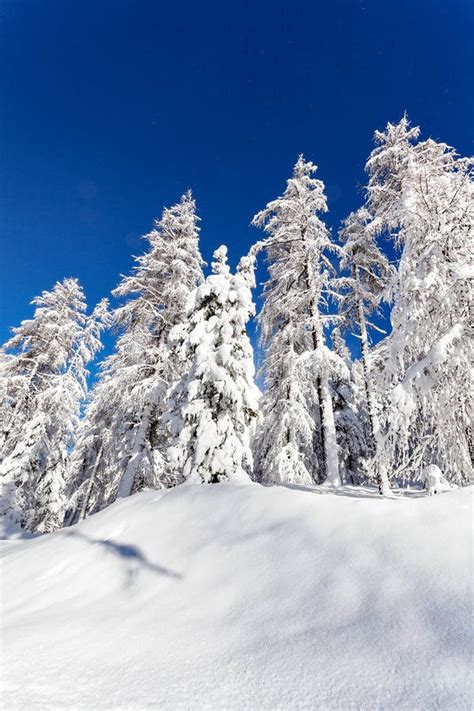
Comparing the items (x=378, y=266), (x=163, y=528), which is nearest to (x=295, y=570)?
(x=163, y=528)

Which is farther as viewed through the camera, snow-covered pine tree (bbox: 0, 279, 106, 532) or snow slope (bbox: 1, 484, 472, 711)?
snow-covered pine tree (bbox: 0, 279, 106, 532)

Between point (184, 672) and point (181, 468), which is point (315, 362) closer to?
point (181, 468)

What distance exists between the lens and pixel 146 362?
13578mm

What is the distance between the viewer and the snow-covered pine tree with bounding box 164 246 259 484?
359 inches

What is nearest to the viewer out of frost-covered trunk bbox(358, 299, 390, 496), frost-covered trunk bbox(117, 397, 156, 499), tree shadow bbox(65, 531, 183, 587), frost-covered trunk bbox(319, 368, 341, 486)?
tree shadow bbox(65, 531, 183, 587)

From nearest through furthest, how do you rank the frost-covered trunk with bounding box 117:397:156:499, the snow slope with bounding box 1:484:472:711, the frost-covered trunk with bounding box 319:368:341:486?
the snow slope with bounding box 1:484:472:711
the frost-covered trunk with bounding box 319:368:341:486
the frost-covered trunk with bounding box 117:397:156:499

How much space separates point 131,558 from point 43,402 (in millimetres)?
13153

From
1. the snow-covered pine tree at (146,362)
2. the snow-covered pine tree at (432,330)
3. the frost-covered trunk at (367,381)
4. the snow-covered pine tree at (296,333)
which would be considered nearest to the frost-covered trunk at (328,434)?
the snow-covered pine tree at (296,333)

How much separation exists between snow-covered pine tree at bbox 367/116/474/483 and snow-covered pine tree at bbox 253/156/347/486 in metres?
4.05

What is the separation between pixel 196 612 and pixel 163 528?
7.22 ft

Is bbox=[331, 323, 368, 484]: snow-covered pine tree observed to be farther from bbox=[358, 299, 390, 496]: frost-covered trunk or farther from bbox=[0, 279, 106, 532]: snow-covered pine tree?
bbox=[0, 279, 106, 532]: snow-covered pine tree

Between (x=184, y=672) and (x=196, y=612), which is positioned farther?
(x=196, y=612)

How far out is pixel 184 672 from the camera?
2.37 m

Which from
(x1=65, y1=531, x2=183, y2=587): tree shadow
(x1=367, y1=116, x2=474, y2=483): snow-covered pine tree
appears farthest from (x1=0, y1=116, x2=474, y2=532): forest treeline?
(x1=65, y1=531, x2=183, y2=587): tree shadow
